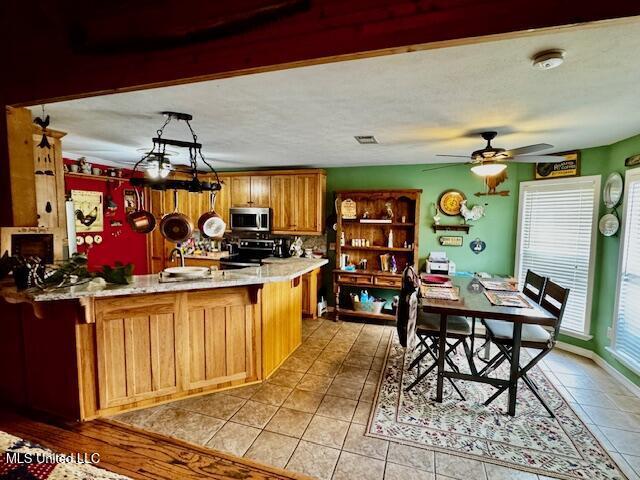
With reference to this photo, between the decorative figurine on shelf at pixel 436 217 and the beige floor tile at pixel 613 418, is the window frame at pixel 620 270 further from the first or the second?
the decorative figurine on shelf at pixel 436 217

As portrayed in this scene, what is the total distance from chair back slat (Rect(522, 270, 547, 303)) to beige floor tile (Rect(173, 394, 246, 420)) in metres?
2.77

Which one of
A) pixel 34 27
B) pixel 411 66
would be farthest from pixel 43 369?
pixel 411 66

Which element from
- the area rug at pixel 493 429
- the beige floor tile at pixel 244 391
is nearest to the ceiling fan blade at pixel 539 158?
the area rug at pixel 493 429

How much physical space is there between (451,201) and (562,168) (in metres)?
1.27

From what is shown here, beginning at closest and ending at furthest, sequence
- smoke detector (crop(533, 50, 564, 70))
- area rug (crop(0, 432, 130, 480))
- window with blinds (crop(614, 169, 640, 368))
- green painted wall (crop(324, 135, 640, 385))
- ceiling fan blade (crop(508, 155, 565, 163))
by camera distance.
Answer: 1. area rug (crop(0, 432, 130, 480))
2. smoke detector (crop(533, 50, 564, 70))
3. ceiling fan blade (crop(508, 155, 565, 163))
4. window with blinds (crop(614, 169, 640, 368))
5. green painted wall (crop(324, 135, 640, 385))

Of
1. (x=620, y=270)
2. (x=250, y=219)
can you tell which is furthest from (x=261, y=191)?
(x=620, y=270)

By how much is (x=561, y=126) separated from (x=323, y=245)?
3289 millimetres

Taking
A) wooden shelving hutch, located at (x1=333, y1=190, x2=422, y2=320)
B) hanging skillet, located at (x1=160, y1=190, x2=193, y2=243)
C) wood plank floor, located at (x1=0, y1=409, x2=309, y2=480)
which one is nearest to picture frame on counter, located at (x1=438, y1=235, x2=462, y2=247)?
wooden shelving hutch, located at (x1=333, y1=190, x2=422, y2=320)

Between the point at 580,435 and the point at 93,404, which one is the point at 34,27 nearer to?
the point at 93,404

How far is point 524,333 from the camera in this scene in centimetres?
265

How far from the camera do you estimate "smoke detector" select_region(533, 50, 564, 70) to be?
4.89 ft

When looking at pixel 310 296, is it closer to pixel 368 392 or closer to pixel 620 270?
pixel 368 392

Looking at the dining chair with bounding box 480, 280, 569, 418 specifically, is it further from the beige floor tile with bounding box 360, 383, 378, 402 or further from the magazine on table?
the beige floor tile with bounding box 360, 383, 378, 402

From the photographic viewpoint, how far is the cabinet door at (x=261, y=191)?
4.95m
